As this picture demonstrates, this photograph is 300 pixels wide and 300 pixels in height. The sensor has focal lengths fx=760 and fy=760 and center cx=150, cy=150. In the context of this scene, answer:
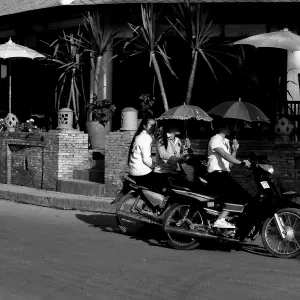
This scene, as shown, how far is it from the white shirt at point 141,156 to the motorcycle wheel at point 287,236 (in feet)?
7.64

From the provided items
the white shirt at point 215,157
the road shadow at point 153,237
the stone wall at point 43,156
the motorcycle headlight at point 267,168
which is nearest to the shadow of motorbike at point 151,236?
the road shadow at point 153,237

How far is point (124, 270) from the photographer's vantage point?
27.3ft

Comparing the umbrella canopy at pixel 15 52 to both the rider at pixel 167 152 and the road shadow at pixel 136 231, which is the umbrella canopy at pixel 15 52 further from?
the rider at pixel 167 152

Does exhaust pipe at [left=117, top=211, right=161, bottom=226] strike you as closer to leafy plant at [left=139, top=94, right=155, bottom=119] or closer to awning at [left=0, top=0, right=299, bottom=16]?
leafy plant at [left=139, top=94, right=155, bottom=119]

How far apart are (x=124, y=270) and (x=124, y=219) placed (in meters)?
2.78

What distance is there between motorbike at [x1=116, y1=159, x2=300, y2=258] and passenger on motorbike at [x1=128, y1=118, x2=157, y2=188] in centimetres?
22

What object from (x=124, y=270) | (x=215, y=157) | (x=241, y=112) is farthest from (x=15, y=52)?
(x=124, y=270)

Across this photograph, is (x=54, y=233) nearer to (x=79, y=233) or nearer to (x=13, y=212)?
(x=79, y=233)

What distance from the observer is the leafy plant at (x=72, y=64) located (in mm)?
19419

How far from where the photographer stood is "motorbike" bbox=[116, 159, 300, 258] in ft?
30.1

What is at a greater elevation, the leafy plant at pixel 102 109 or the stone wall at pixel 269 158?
the leafy plant at pixel 102 109

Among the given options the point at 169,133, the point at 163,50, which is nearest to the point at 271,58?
the point at 163,50

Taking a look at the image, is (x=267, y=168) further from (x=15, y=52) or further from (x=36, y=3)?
(x=36, y=3)

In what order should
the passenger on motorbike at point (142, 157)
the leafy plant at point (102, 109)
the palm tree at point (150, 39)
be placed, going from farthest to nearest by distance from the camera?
the leafy plant at point (102, 109) → the palm tree at point (150, 39) → the passenger on motorbike at point (142, 157)
